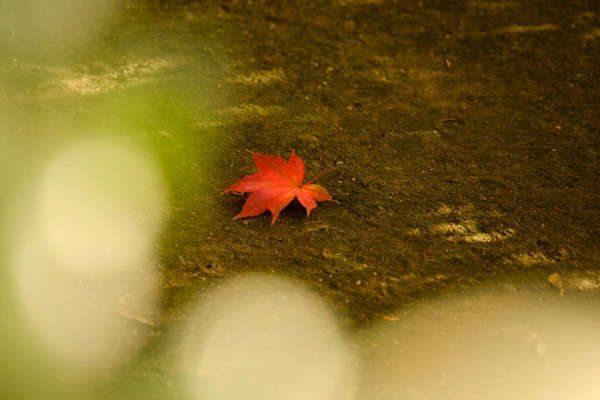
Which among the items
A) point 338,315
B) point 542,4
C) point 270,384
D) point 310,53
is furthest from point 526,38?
point 270,384

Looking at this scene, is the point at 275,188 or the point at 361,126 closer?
the point at 275,188

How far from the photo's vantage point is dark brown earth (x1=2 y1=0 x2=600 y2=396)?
6.13 feet

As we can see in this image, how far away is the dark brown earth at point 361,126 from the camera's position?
6.13 feet

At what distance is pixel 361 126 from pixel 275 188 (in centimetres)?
72

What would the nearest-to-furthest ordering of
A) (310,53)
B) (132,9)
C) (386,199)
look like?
(386,199) < (310,53) < (132,9)

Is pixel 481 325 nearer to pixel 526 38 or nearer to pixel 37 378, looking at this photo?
pixel 37 378

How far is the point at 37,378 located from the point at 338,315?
35.1 inches

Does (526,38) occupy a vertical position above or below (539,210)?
above

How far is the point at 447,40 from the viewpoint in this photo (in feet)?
10.2

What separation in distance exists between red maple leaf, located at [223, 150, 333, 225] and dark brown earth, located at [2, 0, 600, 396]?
8 centimetres

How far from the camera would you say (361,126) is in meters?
2.50

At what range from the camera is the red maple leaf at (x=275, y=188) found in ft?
6.33

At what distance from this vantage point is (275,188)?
197 centimetres

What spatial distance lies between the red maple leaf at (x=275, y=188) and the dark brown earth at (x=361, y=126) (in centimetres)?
8
